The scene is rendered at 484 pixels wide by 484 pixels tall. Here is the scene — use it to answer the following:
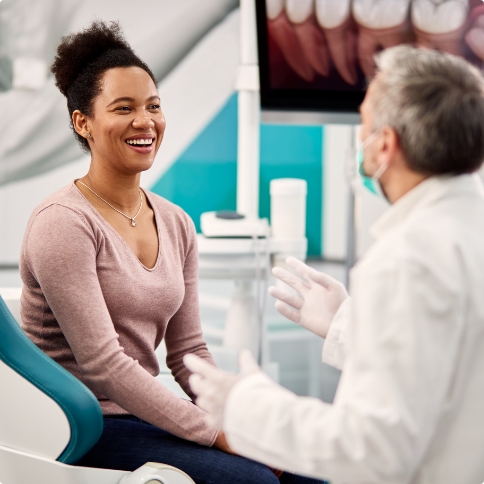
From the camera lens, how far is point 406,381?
741mm

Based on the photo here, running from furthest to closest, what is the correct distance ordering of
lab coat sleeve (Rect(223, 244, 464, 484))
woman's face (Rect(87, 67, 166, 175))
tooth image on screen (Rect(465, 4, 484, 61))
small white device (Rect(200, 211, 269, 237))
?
tooth image on screen (Rect(465, 4, 484, 61))
small white device (Rect(200, 211, 269, 237))
woman's face (Rect(87, 67, 166, 175))
lab coat sleeve (Rect(223, 244, 464, 484))

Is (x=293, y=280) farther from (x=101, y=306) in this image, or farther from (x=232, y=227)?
(x=232, y=227)

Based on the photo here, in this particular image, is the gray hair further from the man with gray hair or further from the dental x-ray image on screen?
the dental x-ray image on screen

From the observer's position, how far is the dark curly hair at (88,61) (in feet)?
4.54

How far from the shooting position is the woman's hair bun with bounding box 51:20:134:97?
1.41 metres

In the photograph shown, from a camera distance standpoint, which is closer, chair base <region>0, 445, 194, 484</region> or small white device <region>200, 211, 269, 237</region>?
chair base <region>0, 445, 194, 484</region>

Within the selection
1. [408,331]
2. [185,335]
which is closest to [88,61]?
[185,335]

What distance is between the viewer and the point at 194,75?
357 centimetres

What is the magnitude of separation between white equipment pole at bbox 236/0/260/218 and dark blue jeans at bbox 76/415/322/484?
1591 mm

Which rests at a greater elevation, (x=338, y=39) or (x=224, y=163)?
(x=338, y=39)

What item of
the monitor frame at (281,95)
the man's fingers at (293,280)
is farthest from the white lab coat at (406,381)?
the monitor frame at (281,95)

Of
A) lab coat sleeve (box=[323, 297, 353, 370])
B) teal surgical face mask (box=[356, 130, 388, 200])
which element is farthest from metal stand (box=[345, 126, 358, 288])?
teal surgical face mask (box=[356, 130, 388, 200])

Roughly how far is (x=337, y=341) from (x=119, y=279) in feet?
1.41

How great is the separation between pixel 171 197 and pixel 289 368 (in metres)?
1.18
